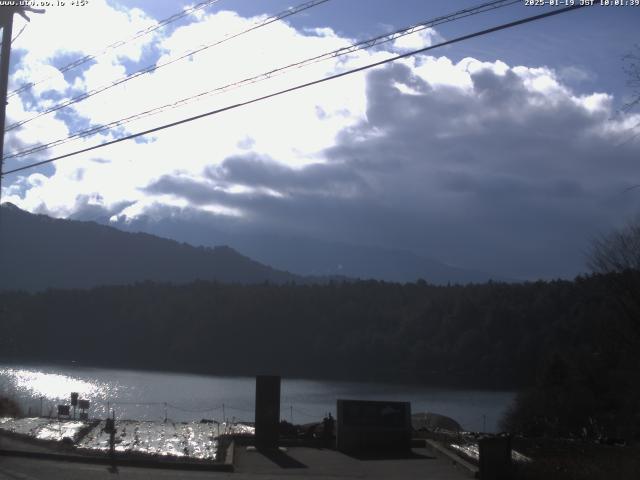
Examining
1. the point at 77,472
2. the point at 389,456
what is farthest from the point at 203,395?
the point at 77,472

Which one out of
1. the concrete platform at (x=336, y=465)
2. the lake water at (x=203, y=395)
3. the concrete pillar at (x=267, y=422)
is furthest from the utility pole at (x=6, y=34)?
the lake water at (x=203, y=395)

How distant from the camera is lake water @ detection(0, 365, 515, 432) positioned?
4766 cm

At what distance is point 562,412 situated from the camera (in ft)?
141

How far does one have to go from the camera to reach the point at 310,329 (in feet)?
304

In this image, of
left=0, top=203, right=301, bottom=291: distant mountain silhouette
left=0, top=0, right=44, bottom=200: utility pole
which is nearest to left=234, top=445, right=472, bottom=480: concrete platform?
left=0, top=0, right=44, bottom=200: utility pole

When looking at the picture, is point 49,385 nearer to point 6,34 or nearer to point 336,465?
point 6,34

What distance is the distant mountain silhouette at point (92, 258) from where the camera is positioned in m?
139

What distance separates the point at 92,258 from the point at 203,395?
108474mm

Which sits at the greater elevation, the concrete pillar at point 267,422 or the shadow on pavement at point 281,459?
the concrete pillar at point 267,422

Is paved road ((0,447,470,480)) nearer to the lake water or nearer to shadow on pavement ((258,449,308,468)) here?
shadow on pavement ((258,449,308,468))

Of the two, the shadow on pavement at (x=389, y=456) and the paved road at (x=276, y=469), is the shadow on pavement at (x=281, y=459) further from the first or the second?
the shadow on pavement at (x=389, y=456)

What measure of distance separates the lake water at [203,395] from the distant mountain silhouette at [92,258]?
53.8 metres

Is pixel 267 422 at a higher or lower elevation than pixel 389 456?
higher

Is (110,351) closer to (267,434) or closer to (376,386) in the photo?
(376,386)
